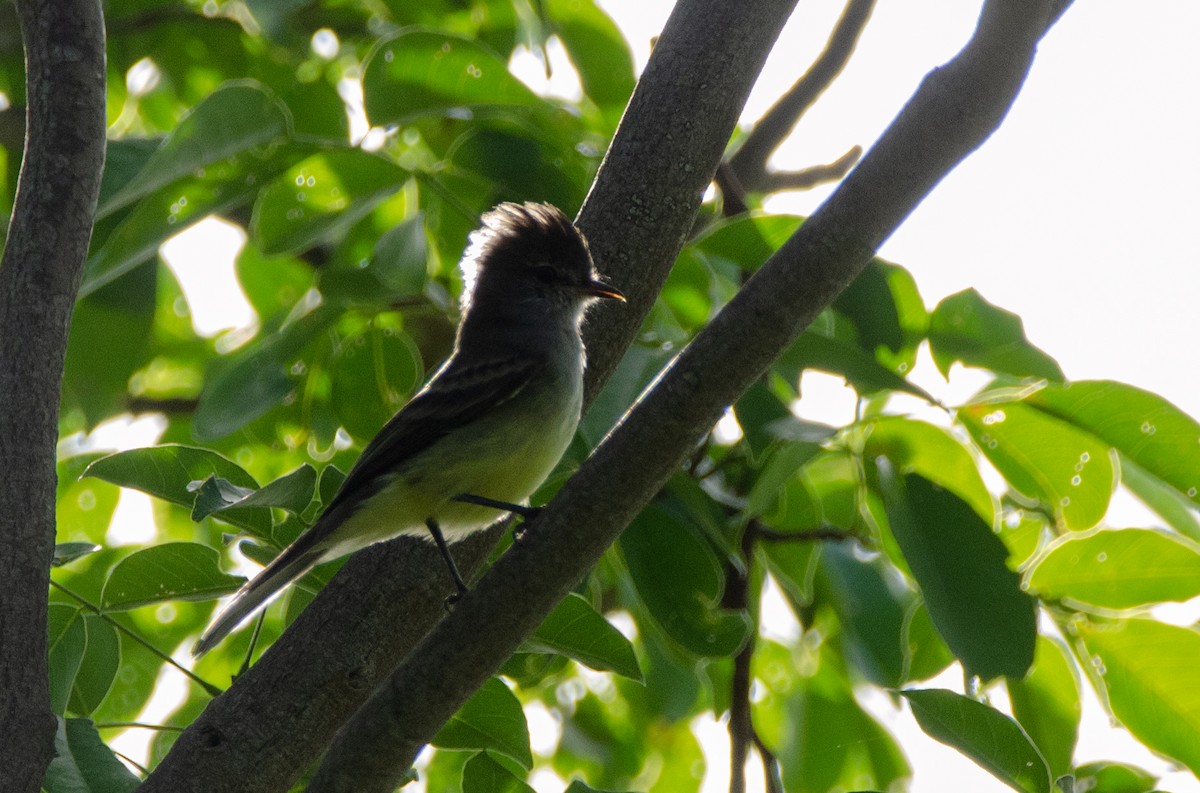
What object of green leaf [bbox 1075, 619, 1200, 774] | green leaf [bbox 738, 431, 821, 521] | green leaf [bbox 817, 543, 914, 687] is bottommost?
green leaf [bbox 1075, 619, 1200, 774]

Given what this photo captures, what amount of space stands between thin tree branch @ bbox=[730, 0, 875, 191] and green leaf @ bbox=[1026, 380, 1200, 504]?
2.34 m

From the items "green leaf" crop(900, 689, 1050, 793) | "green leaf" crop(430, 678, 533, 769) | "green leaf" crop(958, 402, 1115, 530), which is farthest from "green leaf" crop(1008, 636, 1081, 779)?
"green leaf" crop(430, 678, 533, 769)

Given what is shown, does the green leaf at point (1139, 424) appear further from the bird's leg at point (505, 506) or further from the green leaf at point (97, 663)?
the green leaf at point (97, 663)

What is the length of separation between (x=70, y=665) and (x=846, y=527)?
2.29 meters

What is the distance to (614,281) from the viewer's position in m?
3.65

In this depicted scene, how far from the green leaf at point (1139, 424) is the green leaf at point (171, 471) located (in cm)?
216

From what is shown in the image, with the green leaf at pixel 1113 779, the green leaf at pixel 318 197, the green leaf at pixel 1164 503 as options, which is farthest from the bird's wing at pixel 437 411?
the green leaf at pixel 1113 779

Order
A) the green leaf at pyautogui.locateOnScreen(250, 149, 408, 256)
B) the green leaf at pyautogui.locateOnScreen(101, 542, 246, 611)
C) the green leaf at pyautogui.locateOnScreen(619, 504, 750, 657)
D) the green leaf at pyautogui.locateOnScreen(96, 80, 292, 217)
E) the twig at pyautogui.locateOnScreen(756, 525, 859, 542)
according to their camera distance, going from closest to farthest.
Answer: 1. the green leaf at pyautogui.locateOnScreen(619, 504, 750, 657)
2. the green leaf at pyautogui.locateOnScreen(101, 542, 246, 611)
3. the green leaf at pyautogui.locateOnScreen(96, 80, 292, 217)
4. the twig at pyautogui.locateOnScreen(756, 525, 859, 542)
5. the green leaf at pyautogui.locateOnScreen(250, 149, 408, 256)

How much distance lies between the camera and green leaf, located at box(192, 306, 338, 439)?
3.93 m

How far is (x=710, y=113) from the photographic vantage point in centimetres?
358

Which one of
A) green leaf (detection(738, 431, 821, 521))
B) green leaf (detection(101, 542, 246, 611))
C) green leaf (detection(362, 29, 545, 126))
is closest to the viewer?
green leaf (detection(738, 431, 821, 521))

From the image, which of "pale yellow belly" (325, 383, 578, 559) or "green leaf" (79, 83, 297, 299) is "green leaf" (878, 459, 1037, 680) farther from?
"green leaf" (79, 83, 297, 299)

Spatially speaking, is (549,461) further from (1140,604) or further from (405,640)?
(1140,604)

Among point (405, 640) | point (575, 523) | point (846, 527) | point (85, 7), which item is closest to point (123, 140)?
point (85, 7)
